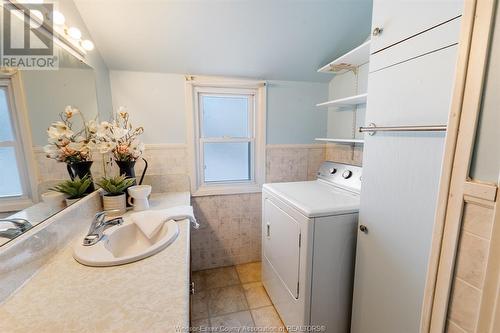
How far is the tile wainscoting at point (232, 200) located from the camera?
2139 millimetres

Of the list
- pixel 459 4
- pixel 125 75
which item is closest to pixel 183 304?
pixel 459 4

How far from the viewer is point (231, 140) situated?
2375 mm

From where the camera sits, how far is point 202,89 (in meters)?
2.19

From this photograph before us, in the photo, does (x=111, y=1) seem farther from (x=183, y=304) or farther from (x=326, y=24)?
(x=183, y=304)

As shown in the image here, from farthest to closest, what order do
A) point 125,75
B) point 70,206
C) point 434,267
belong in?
point 125,75, point 70,206, point 434,267

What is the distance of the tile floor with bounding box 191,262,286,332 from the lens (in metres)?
1.74

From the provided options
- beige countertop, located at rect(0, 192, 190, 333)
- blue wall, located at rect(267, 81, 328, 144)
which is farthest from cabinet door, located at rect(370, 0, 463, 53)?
beige countertop, located at rect(0, 192, 190, 333)

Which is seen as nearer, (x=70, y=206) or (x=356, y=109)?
(x=70, y=206)

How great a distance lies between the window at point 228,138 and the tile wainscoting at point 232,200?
113 millimetres

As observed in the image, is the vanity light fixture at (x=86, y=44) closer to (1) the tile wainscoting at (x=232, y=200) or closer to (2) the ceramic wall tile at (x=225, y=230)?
(1) the tile wainscoting at (x=232, y=200)

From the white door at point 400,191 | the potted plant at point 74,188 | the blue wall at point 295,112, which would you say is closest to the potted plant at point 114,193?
the potted plant at point 74,188

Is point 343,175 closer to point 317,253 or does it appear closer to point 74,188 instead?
point 317,253

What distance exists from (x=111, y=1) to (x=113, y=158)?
1.07 meters

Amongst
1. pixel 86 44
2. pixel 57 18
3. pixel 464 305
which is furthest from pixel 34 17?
pixel 464 305
